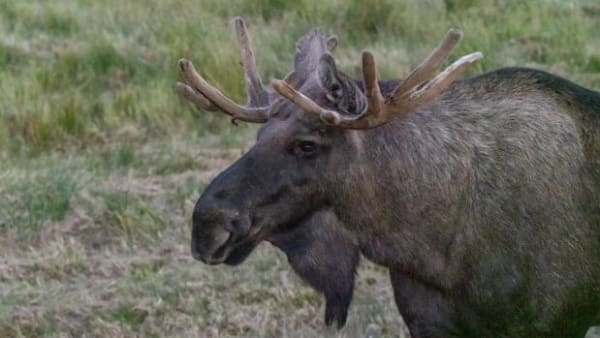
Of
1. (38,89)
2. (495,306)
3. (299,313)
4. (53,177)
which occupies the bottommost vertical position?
(38,89)

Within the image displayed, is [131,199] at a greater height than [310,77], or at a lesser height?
lesser

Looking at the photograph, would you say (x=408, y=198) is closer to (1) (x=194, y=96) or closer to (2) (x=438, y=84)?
(2) (x=438, y=84)

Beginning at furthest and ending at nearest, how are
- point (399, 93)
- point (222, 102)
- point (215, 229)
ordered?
point (222, 102) < point (399, 93) < point (215, 229)

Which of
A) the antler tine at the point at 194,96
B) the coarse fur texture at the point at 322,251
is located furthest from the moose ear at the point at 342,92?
the antler tine at the point at 194,96

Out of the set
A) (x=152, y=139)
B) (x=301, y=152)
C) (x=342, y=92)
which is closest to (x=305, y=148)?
(x=301, y=152)

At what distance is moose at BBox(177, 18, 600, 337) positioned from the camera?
4.59 metres

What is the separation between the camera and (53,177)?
7781 millimetres

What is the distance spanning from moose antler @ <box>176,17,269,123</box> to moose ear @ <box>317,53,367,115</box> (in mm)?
252

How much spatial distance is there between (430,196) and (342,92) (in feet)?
1.58

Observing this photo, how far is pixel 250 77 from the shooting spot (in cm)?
494

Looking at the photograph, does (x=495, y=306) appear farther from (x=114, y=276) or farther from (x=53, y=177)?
(x=53, y=177)

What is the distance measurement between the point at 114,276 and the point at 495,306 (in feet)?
8.82

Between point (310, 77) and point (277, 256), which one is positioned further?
point (277, 256)

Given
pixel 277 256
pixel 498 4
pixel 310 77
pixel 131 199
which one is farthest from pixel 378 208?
pixel 498 4
